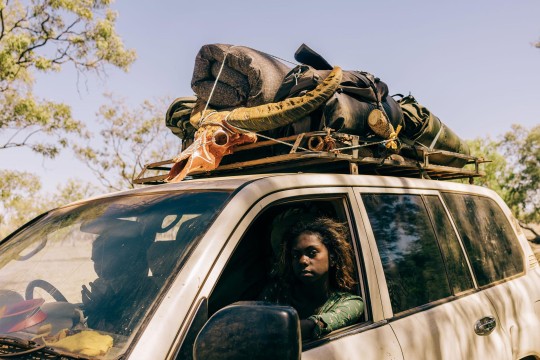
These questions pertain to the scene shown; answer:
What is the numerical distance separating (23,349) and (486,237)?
2661 mm

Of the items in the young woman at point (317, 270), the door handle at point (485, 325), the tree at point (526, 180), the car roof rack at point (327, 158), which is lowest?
the door handle at point (485, 325)

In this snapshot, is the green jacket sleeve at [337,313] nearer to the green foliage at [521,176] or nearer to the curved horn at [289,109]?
the curved horn at [289,109]

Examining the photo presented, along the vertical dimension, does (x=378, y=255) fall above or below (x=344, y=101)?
below

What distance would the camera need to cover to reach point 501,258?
3363 millimetres

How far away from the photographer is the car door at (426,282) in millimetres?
2316

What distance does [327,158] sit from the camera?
270 cm

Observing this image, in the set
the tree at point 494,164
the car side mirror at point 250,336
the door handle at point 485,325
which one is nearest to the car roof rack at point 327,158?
the door handle at point 485,325

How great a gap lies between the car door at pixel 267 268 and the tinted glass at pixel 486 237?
967 mm

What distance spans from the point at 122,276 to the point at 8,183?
23.9 metres

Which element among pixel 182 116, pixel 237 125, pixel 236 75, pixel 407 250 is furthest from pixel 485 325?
pixel 182 116

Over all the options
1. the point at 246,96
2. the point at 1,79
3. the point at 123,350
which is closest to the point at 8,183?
the point at 1,79

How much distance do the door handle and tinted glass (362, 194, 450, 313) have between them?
211 millimetres

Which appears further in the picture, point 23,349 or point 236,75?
point 236,75

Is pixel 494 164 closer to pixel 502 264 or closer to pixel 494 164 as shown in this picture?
pixel 494 164
